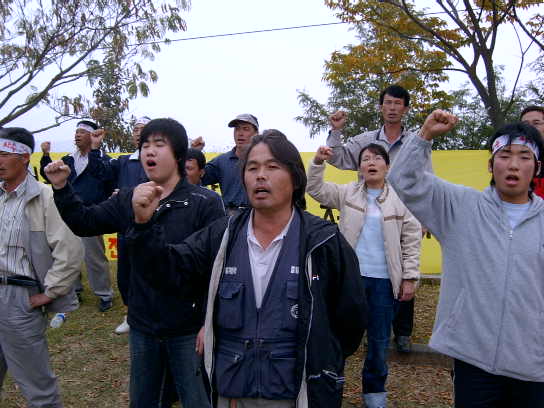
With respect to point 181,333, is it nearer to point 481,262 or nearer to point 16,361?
point 16,361

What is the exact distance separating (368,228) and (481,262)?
1322 mm

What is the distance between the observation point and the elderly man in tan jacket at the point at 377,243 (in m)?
3.44

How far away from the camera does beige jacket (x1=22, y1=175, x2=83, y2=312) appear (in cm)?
296

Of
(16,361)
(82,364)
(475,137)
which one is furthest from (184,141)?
(475,137)

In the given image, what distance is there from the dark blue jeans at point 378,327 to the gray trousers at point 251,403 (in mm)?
1758

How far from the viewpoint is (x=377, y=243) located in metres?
3.48

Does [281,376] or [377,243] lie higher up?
[377,243]

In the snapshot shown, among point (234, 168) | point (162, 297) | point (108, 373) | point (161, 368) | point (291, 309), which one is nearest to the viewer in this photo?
point (291, 309)

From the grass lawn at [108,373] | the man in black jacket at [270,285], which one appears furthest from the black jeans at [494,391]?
the grass lawn at [108,373]

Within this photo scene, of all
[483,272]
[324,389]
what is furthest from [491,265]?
[324,389]

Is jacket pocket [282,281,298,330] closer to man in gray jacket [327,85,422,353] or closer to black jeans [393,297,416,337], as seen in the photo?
man in gray jacket [327,85,422,353]

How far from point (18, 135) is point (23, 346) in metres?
1.32

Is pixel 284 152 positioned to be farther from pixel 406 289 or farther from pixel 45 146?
pixel 45 146

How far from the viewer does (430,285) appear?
6.66 m
